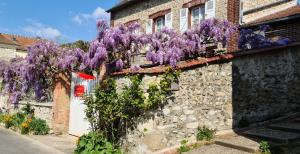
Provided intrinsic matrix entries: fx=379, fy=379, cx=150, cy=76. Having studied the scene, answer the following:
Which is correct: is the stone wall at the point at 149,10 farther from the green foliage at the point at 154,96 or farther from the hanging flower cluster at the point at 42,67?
the green foliage at the point at 154,96

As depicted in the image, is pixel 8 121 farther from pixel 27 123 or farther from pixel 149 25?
pixel 149 25

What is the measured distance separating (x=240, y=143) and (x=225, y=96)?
1646mm

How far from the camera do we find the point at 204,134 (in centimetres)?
912

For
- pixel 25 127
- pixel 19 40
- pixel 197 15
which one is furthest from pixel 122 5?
pixel 19 40

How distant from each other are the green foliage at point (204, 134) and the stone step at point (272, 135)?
85 cm

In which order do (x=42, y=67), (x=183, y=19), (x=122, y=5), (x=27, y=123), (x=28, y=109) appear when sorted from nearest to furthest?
(x=27, y=123) < (x=42, y=67) < (x=28, y=109) < (x=183, y=19) < (x=122, y=5)

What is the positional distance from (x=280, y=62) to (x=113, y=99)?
16.0ft

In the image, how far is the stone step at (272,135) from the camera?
314 inches

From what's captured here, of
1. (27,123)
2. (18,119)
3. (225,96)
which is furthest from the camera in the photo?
(18,119)

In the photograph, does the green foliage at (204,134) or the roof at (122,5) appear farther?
the roof at (122,5)

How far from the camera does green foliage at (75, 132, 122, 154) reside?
8.92 metres

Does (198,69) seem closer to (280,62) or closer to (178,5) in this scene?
(280,62)

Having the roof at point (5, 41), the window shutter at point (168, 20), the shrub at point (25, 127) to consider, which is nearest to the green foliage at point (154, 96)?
the shrub at point (25, 127)

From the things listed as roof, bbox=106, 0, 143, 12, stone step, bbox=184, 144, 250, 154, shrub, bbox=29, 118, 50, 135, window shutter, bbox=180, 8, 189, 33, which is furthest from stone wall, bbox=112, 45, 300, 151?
roof, bbox=106, 0, 143, 12
